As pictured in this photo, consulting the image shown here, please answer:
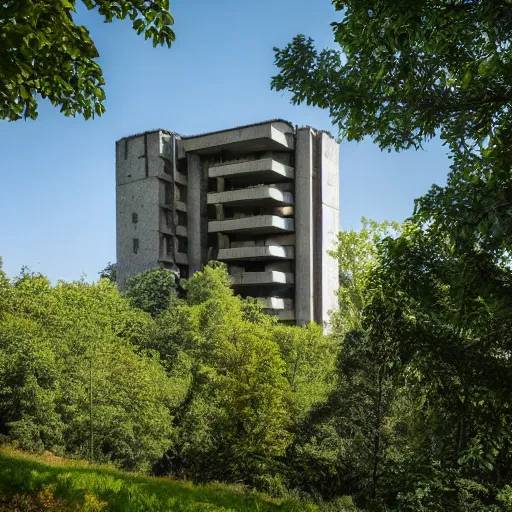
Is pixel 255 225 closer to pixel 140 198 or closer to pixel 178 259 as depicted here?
pixel 178 259

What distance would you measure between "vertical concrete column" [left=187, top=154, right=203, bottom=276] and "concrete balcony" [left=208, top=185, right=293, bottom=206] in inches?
78.2

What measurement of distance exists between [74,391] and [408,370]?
1575cm

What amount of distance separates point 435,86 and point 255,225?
34682mm

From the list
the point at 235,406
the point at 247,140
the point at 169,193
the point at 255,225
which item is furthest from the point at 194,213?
the point at 235,406

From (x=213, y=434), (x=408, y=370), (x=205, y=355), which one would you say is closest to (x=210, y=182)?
(x=205, y=355)

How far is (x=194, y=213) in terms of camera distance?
47844 millimetres

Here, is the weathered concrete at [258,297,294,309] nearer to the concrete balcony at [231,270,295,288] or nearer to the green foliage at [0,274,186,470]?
the concrete balcony at [231,270,295,288]

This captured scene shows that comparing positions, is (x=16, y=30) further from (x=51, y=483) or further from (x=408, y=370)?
(x=408, y=370)

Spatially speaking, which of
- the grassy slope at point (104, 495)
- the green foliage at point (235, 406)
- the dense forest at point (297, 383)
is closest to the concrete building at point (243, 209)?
the dense forest at point (297, 383)

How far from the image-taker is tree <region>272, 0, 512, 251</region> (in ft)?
24.1

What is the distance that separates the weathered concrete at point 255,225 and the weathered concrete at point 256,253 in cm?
157

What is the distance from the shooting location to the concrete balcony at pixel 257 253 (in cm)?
4344

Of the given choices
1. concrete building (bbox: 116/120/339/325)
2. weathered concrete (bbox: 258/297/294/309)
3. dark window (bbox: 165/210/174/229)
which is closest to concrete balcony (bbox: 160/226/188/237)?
concrete building (bbox: 116/120/339/325)

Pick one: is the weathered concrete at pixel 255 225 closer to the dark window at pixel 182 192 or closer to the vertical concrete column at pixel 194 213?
the vertical concrete column at pixel 194 213
